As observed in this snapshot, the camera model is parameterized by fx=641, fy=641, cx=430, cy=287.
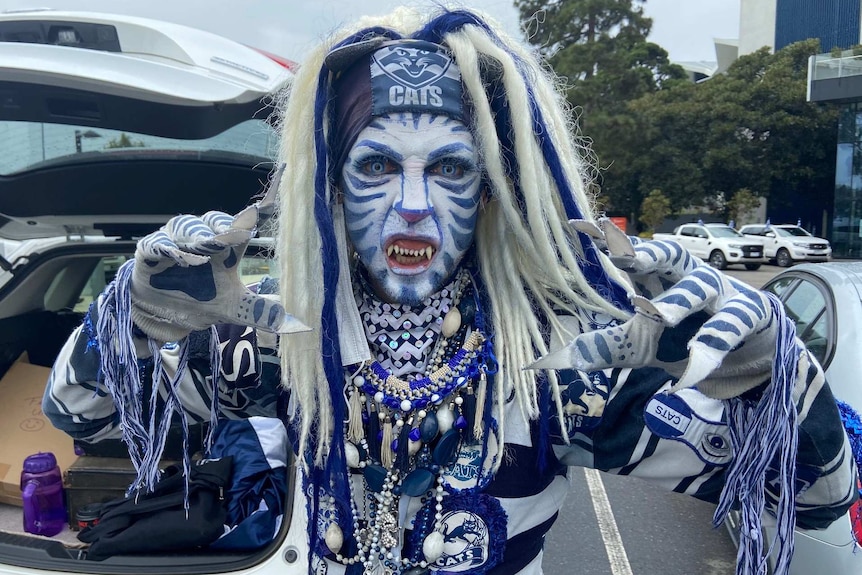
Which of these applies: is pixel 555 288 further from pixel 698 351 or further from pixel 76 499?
pixel 76 499

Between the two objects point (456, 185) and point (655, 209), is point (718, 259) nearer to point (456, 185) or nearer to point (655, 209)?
point (655, 209)

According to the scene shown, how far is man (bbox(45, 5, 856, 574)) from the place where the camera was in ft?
3.67

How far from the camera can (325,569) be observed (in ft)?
4.09

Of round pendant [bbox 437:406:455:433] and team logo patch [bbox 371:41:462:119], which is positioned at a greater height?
team logo patch [bbox 371:41:462:119]

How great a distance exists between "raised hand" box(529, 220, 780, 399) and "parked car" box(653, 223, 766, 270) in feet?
55.0

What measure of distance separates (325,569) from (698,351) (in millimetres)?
847

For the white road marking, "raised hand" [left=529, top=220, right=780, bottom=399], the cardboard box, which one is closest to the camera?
"raised hand" [left=529, top=220, right=780, bottom=399]

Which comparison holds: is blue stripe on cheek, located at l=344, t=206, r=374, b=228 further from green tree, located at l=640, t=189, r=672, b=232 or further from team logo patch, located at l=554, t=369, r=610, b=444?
green tree, located at l=640, t=189, r=672, b=232

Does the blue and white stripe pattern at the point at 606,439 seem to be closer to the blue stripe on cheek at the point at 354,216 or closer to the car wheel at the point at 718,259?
the blue stripe on cheek at the point at 354,216

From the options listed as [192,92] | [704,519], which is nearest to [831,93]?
[704,519]

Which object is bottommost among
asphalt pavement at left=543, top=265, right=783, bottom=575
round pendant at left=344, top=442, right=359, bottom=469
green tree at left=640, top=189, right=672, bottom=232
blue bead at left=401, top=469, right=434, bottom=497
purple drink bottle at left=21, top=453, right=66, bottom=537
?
asphalt pavement at left=543, top=265, right=783, bottom=575

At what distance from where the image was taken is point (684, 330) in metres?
0.94

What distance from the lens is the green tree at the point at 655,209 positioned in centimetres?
2466

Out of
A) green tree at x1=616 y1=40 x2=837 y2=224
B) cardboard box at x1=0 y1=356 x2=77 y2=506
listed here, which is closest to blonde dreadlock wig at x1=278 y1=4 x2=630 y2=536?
cardboard box at x1=0 y1=356 x2=77 y2=506
